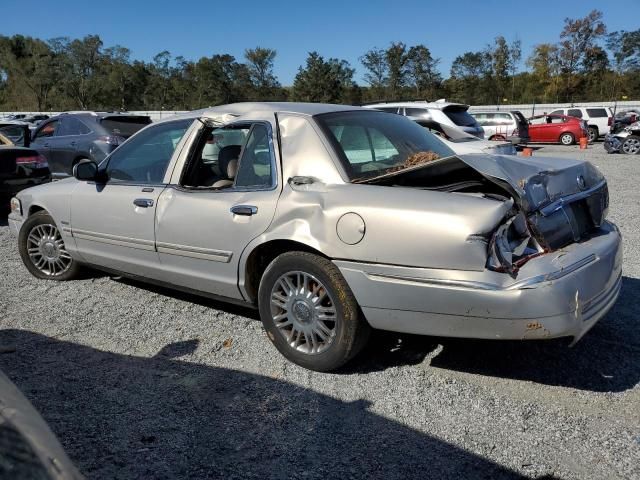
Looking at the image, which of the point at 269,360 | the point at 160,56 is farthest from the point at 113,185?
the point at 160,56

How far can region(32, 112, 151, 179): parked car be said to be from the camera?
10977mm

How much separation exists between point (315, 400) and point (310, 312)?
1.72 ft

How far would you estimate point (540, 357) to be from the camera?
3.56 metres

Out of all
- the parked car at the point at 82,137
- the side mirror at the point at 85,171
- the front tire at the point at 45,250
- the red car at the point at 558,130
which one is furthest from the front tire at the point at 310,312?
the red car at the point at 558,130

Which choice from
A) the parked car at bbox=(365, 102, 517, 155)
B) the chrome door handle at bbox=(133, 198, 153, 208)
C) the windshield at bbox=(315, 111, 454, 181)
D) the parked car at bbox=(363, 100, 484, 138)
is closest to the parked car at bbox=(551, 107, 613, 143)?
the parked car at bbox=(363, 100, 484, 138)

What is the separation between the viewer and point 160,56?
220ft

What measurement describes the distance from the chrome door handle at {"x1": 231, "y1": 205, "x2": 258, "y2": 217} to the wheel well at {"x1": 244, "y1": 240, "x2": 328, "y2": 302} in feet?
0.72

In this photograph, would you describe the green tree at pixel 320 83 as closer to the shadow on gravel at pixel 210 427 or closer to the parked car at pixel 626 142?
the parked car at pixel 626 142

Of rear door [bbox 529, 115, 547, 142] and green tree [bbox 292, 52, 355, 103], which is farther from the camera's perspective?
green tree [bbox 292, 52, 355, 103]

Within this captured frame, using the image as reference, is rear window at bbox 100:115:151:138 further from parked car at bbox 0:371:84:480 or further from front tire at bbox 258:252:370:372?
parked car at bbox 0:371:84:480

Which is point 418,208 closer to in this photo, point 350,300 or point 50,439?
point 350,300

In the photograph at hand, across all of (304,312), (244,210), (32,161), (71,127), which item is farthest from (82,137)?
(304,312)

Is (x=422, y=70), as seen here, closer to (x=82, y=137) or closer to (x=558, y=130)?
(x=558, y=130)

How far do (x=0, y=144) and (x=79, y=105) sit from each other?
6865 cm
